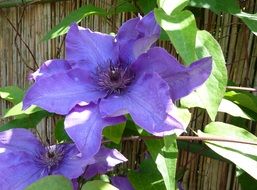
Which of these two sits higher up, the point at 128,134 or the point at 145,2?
the point at 145,2

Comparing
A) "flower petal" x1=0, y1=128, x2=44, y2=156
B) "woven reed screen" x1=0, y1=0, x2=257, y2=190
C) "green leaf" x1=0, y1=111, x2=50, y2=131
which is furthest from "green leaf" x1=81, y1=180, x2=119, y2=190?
"woven reed screen" x1=0, y1=0, x2=257, y2=190

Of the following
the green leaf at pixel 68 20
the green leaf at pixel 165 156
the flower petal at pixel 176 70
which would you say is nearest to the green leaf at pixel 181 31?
the flower petal at pixel 176 70

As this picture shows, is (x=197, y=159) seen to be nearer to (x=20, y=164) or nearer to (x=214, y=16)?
(x=214, y=16)

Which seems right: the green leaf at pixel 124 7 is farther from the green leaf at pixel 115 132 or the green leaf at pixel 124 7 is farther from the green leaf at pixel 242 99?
the green leaf at pixel 115 132

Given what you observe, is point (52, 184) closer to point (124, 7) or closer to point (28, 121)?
point (28, 121)

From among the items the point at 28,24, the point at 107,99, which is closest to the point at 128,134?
the point at 107,99

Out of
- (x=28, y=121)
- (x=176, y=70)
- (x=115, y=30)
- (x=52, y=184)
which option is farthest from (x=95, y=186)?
(x=115, y=30)

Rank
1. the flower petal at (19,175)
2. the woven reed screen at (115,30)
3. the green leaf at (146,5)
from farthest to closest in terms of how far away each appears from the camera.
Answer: the woven reed screen at (115,30) < the green leaf at (146,5) < the flower petal at (19,175)
